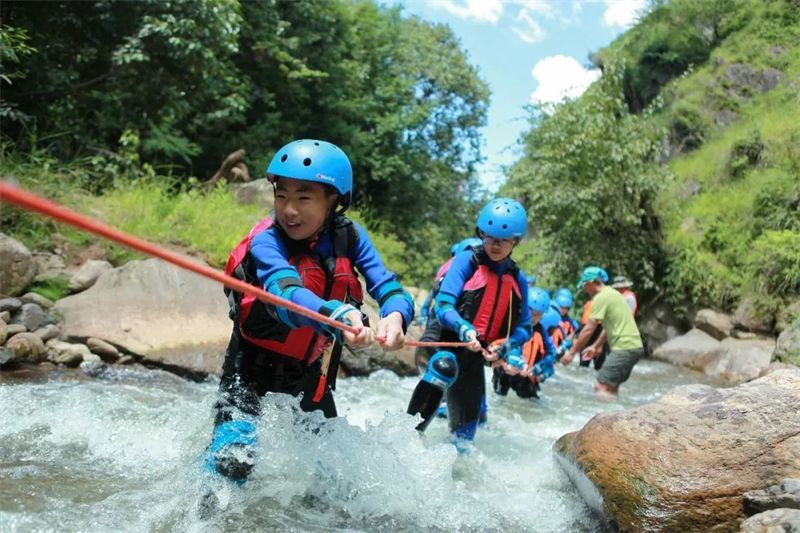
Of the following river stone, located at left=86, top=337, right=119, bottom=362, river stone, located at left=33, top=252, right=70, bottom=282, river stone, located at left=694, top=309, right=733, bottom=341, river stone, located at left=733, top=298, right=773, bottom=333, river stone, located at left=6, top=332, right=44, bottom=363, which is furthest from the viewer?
river stone, located at left=694, top=309, right=733, bottom=341

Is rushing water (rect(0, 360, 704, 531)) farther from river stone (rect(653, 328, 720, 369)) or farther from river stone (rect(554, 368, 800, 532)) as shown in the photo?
river stone (rect(653, 328, 720, 369))

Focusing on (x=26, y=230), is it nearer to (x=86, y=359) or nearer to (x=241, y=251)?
(x=86, y=359)

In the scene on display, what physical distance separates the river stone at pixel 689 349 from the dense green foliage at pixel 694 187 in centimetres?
91

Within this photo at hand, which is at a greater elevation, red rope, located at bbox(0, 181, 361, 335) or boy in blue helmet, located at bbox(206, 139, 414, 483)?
red rope, located at bbox(0, 181, 361, 335)

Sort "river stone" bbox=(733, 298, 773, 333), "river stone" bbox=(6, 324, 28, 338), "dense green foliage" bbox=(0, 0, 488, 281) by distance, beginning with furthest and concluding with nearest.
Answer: "river stone" bbox=(733, 298, 773, 333) < "dense green foliage" bbox=(0, 0, 488, 281) < "river stone" bbox=(6, 324, 28, 338)

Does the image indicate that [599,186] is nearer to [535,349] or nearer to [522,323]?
[535,349]

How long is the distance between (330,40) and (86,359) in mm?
13953

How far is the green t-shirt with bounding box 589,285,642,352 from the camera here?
8016 millimetres

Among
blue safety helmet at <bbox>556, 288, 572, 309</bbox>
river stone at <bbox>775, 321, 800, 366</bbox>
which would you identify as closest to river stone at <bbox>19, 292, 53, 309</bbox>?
blue safety helmet at <bbox>556, 288, 572, 309</bbox>

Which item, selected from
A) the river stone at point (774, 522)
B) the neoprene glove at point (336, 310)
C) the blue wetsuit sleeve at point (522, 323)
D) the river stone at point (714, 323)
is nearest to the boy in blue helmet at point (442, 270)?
the blue wetsuit sleeve at point (522, 323)

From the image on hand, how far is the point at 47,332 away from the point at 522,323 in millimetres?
4664

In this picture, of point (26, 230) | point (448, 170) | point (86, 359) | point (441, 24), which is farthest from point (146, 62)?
point (441, 24)

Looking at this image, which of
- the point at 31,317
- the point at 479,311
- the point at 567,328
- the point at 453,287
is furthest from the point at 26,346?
the point at 567,328

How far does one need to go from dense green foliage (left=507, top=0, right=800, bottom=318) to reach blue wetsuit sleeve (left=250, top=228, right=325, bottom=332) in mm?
11794
